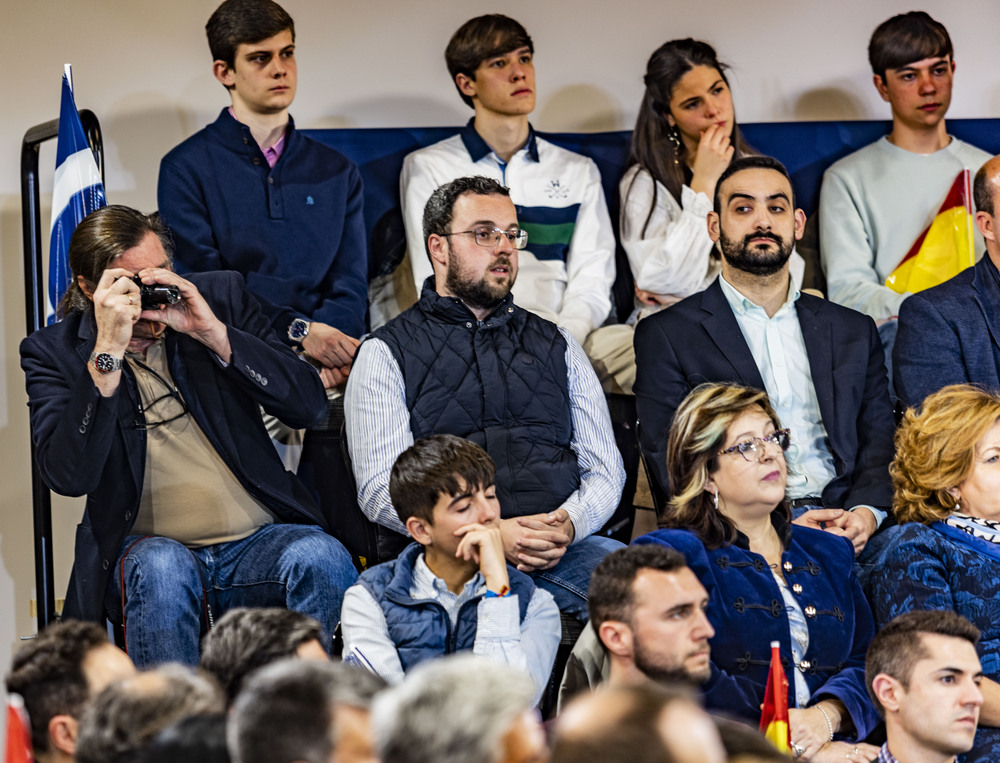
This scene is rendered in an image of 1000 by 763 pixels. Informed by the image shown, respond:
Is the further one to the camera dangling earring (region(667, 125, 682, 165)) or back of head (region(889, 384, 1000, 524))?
dangling earring (region(667, 125, 682, 165))

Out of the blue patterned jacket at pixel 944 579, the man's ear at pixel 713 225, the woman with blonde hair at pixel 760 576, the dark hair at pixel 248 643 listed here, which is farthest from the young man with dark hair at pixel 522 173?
the dark hair at pixel 248 643

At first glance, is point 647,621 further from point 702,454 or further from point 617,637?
point 702,454

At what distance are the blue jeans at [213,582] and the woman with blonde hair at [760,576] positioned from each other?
71 centimetres

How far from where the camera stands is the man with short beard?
338 cm

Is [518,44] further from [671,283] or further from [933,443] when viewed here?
[933,443]

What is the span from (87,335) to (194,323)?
0.24 m

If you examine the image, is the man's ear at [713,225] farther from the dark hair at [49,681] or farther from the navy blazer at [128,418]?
the dark hair at [49,681]

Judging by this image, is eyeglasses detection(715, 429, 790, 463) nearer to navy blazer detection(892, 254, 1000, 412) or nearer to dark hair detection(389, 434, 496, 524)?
dark hair detection(389, 434, 496, 524)

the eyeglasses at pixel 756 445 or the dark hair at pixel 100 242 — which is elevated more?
the dark hair at pixel 100 242

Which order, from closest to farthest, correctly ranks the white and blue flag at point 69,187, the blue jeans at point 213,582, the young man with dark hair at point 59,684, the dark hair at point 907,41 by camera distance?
the young man with dark hair at point 59,684
the blue jeans at point 213,582
the white and blue flag at point 69,187
the dark hair at point 907,41

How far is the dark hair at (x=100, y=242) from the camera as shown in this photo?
3.10 m

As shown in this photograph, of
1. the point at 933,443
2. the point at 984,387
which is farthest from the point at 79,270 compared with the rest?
the point at 984,387

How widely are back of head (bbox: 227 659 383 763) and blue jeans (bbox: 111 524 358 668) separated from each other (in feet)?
4.34

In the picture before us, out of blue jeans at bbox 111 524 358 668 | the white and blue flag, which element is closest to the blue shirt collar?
the white and blue flag
